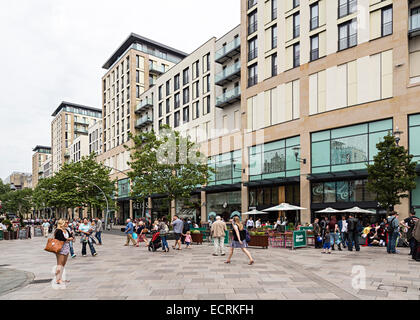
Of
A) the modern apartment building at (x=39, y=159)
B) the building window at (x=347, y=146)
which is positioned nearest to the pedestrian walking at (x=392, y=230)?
the building window at (x=347, y=146)

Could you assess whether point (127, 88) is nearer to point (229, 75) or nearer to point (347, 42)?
point (229, 75)

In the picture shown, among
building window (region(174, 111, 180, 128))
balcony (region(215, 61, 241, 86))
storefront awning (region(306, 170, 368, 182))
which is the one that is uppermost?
balcony (region(215, 61, 241, 86))

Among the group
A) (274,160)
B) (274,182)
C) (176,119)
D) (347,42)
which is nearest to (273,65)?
(347,42)

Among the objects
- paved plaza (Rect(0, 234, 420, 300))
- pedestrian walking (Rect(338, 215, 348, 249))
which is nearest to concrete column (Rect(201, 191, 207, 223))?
pedestrian walking (Rect(338, 215, 348, 249))

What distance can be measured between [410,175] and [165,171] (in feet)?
Result: 57.5

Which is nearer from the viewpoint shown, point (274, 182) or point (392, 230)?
point (392, 230)

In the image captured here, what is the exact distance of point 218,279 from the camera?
9414mm

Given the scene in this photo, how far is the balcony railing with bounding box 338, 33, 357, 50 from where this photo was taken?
25.5 metres

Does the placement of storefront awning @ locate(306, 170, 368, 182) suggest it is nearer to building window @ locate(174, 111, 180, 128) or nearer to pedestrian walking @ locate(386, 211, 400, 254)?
pedestrian walking @ locate(386, 211, 400, 254)

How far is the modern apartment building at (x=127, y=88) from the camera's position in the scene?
57.6 metres

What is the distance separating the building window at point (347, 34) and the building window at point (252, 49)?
9.11m

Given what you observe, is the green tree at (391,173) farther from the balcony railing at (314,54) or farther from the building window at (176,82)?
the building window at (176,82)

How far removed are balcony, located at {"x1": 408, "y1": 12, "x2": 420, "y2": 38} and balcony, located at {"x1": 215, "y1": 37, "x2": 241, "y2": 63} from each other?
662 inches

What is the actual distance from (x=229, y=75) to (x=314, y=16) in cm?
1076
